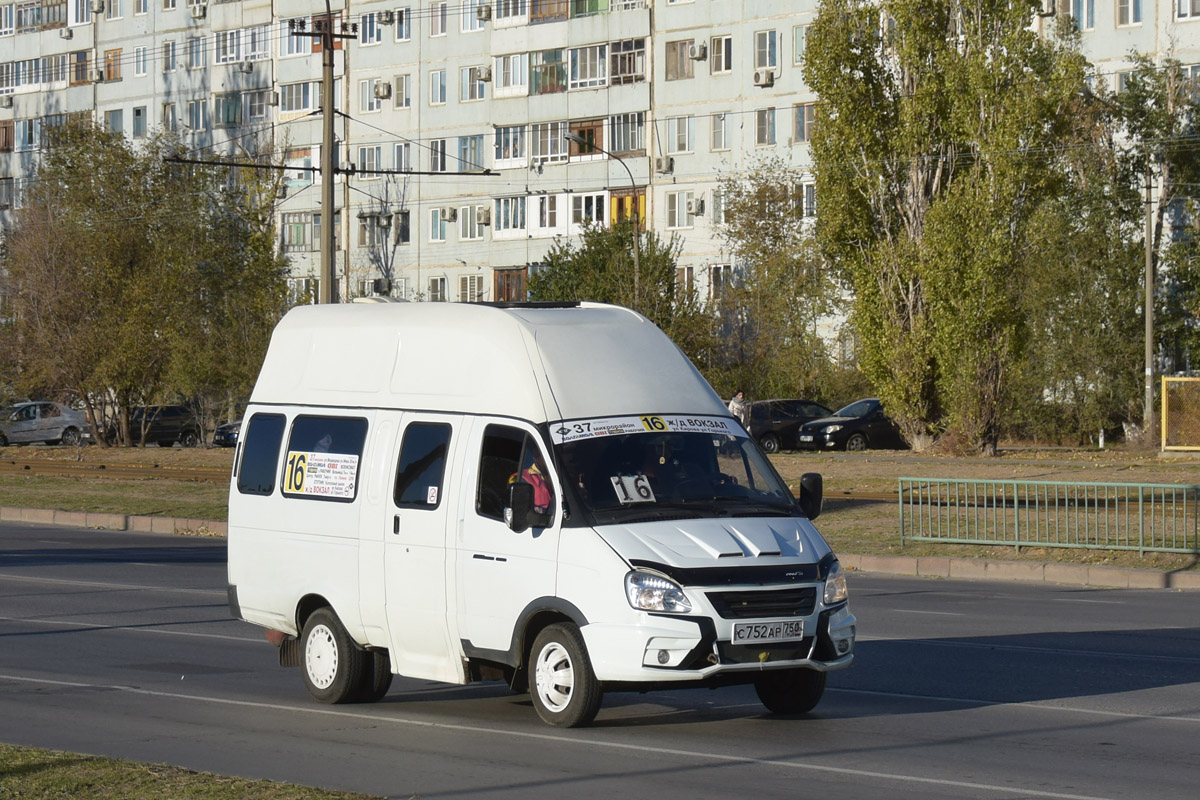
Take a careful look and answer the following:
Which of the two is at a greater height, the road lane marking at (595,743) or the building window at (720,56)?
the building window at (720,56)

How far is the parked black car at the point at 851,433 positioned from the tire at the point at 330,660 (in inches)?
1591

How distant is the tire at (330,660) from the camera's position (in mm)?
10359

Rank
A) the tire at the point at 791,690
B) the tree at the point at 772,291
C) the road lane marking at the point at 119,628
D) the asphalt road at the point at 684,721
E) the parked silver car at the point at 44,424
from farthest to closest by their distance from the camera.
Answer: the parked silver car at the point at 44,424 → the tree at the point at 772,291 → the road lane marking at the point at 119,628 → the tire at the point at 791,690 → the asphalt road at the point at 684,721

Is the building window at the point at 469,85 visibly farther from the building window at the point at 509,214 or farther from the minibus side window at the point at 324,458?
the minibus side window at the point at 324,458

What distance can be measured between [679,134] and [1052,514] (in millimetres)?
48207

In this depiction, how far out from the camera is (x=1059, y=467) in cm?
3341

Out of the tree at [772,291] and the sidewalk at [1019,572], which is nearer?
the sidewalk at [1019,572]

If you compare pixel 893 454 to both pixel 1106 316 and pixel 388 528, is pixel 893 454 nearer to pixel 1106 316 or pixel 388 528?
pixel 1106 316

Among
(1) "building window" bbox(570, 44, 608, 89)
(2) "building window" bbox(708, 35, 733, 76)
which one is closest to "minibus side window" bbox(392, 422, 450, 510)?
(2) "building window" bbox(708, 35, 733, 76)

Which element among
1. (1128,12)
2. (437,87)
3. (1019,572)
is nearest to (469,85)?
(437,87)

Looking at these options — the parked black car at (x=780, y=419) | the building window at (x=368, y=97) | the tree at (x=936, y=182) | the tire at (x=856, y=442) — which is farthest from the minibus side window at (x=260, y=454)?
the building window at (x=368, y=97)

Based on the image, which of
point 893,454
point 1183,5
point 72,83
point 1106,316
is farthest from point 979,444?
point 72,83

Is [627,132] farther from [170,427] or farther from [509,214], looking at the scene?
[170,427]

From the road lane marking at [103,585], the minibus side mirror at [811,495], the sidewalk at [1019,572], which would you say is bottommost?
the sidewalk at [1019,572]
